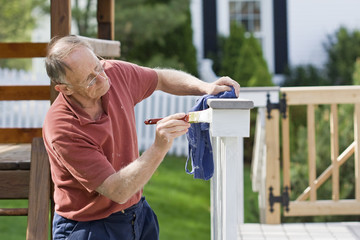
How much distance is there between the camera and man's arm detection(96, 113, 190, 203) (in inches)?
83.1

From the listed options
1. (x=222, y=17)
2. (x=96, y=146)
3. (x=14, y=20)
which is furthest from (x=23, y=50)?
(x=14, y=20)

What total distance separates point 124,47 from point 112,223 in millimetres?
9695

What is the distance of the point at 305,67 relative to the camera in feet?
38.8

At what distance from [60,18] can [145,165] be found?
1.17 m

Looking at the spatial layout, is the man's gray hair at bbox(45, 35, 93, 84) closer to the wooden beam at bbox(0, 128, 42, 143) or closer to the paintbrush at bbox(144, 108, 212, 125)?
the paintbrush at bbox(144, 108, 212, 125)

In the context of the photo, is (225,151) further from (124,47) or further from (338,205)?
(124,47)

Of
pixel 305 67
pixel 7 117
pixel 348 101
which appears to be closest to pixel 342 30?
pixel 305 67

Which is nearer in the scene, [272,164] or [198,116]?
[198,116]

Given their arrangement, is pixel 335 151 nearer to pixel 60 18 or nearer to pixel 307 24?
pixel 60 18

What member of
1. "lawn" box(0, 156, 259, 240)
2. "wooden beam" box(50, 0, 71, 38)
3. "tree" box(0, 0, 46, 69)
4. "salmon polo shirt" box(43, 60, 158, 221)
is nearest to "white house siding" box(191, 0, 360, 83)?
"tree" box(0, 0, 46, 69)

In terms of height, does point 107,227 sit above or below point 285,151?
below

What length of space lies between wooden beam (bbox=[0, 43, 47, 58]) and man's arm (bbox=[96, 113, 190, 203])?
5.81ft

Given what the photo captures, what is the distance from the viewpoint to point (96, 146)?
7.38ft

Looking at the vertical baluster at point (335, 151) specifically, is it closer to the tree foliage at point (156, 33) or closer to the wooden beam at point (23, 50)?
the wooden beam at point (23, 50)
